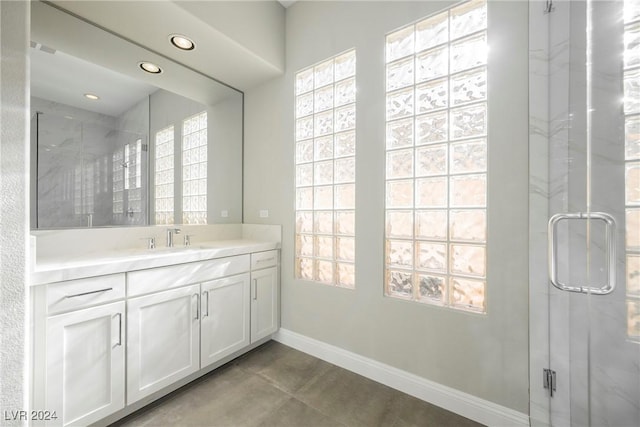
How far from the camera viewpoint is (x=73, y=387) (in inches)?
48.3

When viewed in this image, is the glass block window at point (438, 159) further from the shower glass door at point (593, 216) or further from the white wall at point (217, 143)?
the white wall at point (217, 143)

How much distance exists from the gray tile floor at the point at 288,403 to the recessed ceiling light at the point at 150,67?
7.68 feet

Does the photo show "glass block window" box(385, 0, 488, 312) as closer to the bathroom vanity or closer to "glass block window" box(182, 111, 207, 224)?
the bathroom vanity

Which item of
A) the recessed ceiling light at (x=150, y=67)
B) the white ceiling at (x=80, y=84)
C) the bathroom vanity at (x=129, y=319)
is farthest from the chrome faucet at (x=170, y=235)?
the recessed ceiling light at (x=150, y=67)

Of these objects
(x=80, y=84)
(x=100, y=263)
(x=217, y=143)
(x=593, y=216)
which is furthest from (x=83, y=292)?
(x=593, y=216)

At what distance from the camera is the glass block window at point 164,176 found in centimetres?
208

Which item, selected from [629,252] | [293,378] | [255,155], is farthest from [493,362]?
[255,155]

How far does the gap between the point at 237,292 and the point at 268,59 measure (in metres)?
1.96

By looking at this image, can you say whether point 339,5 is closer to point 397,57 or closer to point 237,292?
point 397,57

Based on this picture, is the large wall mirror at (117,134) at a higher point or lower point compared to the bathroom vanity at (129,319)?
higher

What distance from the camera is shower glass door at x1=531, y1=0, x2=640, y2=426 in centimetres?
80

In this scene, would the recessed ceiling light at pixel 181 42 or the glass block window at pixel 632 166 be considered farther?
the recessed ceiling light at pixel 181 42

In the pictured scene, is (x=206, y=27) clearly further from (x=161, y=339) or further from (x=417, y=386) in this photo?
(x=417, y=386)

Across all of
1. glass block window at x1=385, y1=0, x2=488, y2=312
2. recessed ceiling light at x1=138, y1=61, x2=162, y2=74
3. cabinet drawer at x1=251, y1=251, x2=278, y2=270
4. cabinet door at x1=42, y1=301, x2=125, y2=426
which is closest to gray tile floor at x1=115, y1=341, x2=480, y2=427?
cabinet door at x1=42, y1=301, x2=125, y2=426
